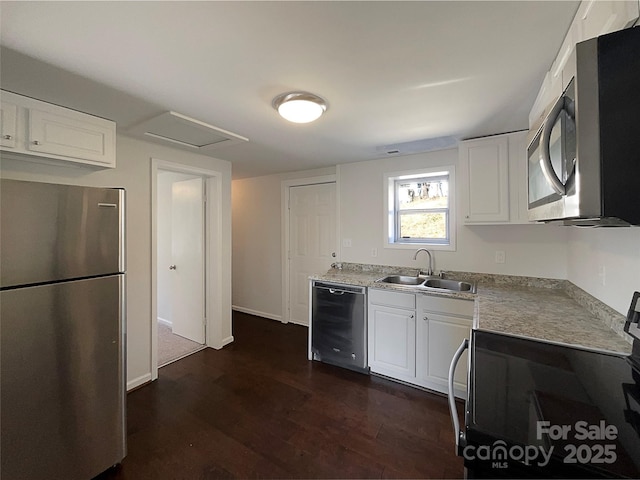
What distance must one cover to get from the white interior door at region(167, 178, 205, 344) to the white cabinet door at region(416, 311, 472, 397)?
2549 mm

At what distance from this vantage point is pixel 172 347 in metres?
3.27

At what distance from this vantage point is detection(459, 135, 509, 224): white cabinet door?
2.30 meters

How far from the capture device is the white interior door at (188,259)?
10.8 feet

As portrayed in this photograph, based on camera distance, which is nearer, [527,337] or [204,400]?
[527,337]

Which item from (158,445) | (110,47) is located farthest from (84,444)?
(110,47)

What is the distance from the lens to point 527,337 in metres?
1.28

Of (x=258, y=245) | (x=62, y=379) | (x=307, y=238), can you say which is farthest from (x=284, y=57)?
(x=258, y=245)

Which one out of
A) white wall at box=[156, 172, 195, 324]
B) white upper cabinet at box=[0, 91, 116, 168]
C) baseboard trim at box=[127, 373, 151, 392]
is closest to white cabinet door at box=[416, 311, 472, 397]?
baseboard trim at box=[127, 373, 151, 392]

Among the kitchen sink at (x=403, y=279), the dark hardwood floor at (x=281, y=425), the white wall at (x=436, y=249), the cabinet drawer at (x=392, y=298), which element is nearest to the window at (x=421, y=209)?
the white wall at (x=436, y=249)

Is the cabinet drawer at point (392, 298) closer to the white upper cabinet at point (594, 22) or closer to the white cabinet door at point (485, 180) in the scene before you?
the white cabinet door at point (485, 180)

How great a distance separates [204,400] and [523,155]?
3.37 m

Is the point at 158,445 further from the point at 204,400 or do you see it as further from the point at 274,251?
the point at 274,251

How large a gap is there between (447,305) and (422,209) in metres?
1.25

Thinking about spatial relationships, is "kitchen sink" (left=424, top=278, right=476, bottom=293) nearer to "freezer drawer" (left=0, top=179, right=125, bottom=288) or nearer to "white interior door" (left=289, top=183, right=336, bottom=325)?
"white interior door" (left=289, top=183, right=336, bottom=325)
